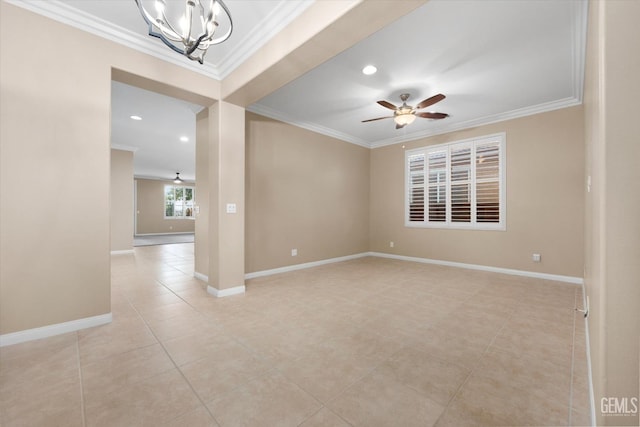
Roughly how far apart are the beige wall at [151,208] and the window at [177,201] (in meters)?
0.23

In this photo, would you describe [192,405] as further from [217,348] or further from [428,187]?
[428,187]

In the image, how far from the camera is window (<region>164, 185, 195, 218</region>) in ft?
44.3

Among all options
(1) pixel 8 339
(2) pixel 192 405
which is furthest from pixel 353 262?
(1) pixel 8 339

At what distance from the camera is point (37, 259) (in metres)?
2.20

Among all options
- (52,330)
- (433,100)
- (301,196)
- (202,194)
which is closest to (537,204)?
(433,100)

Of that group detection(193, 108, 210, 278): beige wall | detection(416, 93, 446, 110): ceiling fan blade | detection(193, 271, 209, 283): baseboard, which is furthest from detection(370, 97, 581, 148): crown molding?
detection(193, 271, 209, 283): baseboard

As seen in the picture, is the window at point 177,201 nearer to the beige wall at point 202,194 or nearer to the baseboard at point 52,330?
the beige wall at point 202,194

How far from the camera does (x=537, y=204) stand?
169 inches

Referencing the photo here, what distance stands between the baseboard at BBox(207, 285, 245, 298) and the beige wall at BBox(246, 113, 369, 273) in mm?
769

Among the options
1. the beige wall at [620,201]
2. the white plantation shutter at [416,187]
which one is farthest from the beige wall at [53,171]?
the white plantation shutter at [416,187]

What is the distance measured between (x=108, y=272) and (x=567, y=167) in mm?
6349

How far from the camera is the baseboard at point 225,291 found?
10.9 feet

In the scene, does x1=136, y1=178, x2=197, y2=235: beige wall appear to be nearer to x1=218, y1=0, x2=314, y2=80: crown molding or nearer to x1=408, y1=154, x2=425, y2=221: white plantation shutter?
x1=218, y1=0, x2=314, y2=80: crown molding

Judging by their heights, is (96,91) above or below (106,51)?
below
